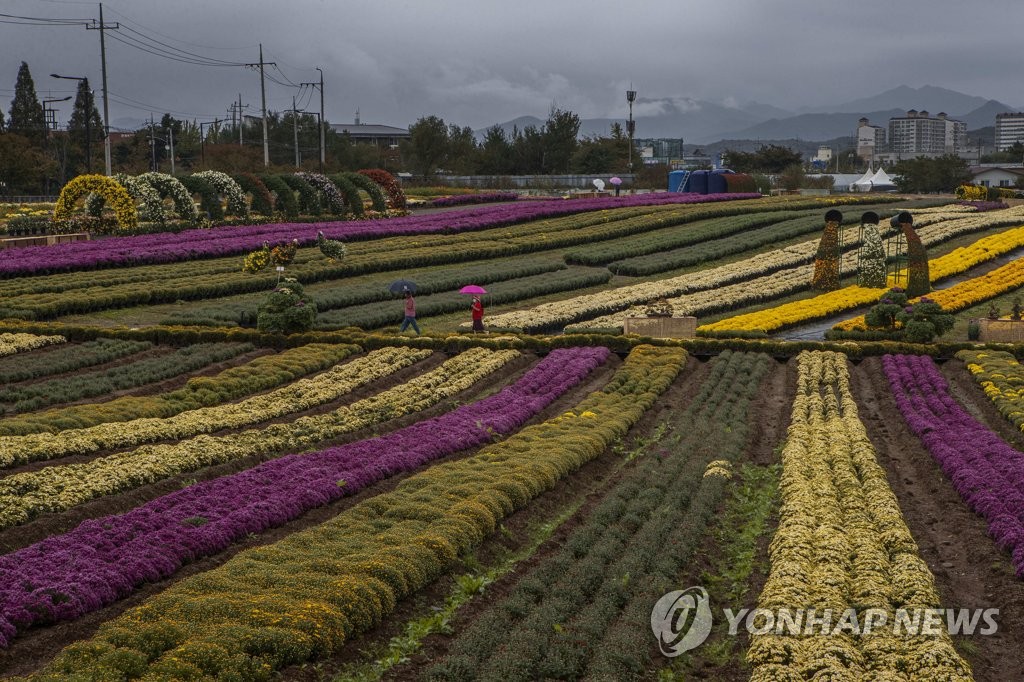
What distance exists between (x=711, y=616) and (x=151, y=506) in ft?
30.1

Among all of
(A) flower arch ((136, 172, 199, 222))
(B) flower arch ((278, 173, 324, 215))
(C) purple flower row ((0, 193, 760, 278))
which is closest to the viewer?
(C) purple flower row ((0, 193, 760, 278))

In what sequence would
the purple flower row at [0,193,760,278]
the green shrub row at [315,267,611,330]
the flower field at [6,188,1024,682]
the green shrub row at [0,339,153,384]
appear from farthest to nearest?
the purple flower row at [0,193,760,278], the green shrub row at [315,267,611,330], the green shrub row at [0,339,153,384], the flower field at [6,188,1024,682]

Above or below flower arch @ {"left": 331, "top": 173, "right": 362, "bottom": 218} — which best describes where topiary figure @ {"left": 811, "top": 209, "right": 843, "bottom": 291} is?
below

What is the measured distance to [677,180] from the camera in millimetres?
85562

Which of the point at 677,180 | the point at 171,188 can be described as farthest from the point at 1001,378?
the point at 677,180

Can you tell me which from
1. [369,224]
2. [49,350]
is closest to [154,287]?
[49,350]

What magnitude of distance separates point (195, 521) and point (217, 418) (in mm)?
7975

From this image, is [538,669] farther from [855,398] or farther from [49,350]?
[49,350]

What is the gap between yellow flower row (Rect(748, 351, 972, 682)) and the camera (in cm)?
1282

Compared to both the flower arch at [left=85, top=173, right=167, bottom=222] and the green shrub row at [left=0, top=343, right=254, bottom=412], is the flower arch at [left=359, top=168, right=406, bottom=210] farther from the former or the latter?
the green shrub row at [left=0, top=343, right=254, bottom=412]

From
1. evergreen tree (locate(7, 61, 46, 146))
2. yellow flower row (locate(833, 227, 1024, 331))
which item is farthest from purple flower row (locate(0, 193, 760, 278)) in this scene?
evergreen tree (locate(7, 61, 46, 146))

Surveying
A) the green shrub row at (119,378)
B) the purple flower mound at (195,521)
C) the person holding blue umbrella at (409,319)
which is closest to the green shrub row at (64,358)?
the green shrub row at (119,378)

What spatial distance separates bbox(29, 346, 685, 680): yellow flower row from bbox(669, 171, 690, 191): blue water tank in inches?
2513

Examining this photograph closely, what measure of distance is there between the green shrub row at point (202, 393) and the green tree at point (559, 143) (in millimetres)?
91245
